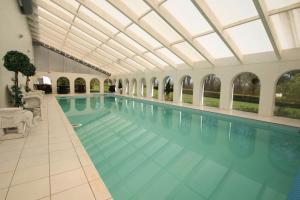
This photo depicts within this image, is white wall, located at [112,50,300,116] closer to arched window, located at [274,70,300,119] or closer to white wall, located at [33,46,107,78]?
arched window, located at [274,70,300,119]

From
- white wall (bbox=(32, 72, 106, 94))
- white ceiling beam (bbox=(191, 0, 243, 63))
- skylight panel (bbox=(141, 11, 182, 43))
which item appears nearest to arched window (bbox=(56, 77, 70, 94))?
white wall (bbox=(32, 72, 106, 94))

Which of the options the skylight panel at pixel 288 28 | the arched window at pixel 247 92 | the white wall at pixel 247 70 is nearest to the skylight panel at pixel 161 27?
the white wall at pixel 247 70

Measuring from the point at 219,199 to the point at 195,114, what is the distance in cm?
658

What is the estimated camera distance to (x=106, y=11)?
7461 mm

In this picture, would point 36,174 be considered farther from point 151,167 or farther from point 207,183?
point 207,183

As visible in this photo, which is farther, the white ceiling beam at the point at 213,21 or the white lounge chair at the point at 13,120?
the white ceiling beam at the point at 213,21

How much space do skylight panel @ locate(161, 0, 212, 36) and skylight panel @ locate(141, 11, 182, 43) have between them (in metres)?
0.86

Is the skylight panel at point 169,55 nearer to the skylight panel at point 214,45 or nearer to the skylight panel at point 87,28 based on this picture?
the skylight panel at point 214,45

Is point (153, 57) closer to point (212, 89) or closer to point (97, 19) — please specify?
point (97, 19)

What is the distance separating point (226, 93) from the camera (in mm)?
8961

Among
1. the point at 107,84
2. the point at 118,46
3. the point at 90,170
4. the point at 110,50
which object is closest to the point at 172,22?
the point at 118,46

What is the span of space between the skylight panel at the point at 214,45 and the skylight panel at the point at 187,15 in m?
0.55

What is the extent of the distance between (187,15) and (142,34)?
124 inches

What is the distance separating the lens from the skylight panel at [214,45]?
7.08 metres
